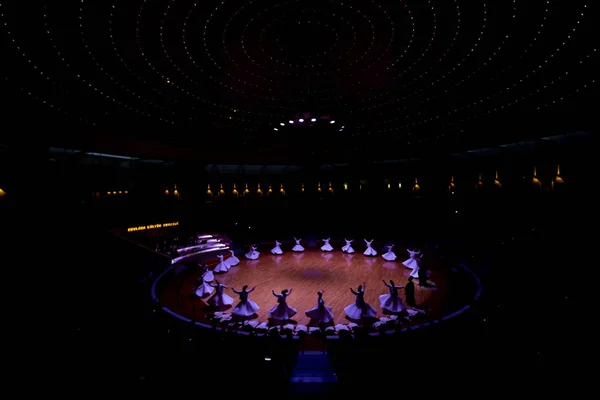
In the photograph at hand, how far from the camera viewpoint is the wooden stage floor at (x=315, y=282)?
11.6 metres

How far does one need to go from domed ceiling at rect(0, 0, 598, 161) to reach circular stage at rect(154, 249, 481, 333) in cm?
638

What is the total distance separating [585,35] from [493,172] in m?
11.4

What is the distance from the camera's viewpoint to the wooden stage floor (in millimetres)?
11641

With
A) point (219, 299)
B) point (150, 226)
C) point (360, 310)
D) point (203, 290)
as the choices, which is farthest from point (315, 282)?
point (150, 226)

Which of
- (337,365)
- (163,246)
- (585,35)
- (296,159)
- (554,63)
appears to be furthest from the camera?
(296,159)

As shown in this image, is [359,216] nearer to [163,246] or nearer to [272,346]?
[163,246]

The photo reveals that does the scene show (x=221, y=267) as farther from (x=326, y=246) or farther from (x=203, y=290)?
(x=326, y=246)

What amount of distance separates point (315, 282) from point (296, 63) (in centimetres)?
1046

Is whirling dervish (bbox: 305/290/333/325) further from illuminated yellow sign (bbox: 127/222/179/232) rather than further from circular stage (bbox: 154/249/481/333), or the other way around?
illuminated yellow sign (bbox: 127/222/179/232)

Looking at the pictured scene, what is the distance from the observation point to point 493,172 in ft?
50.9

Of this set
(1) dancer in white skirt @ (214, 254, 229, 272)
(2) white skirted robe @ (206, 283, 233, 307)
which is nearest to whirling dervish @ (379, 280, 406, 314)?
(2) white skirted robe @ (206, 283, 233, 307)

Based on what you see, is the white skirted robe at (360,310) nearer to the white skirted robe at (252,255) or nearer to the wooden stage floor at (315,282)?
the wooden stage floor at (315,282)

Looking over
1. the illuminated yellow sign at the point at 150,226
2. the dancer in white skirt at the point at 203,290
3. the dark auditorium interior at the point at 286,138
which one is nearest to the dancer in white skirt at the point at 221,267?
the dark auditorium interior at the point at 286,138

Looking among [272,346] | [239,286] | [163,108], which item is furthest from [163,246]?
[272,346]
